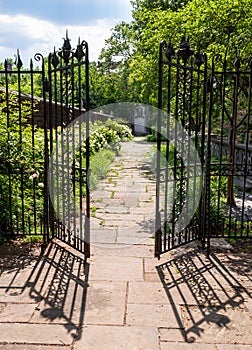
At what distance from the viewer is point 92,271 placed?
392 centimetres

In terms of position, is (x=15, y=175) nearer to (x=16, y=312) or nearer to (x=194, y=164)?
(x=16, y=312)

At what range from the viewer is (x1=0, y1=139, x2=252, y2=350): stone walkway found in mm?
2701

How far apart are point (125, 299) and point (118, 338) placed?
617 mm

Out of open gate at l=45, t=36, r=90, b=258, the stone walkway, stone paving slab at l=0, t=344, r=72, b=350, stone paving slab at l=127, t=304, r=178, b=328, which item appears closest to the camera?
stone paving slab at l=0, t=344, r=72, b=350

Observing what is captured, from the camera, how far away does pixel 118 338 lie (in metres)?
2.70

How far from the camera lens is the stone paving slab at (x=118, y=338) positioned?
2598 mm

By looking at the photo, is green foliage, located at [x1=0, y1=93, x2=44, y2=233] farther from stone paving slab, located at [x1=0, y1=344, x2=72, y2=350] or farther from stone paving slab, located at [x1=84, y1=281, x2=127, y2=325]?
stone paving slab, located at [x1=0, y1=344, x2=72, y2=350]

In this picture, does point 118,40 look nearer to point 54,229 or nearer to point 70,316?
point 54,229

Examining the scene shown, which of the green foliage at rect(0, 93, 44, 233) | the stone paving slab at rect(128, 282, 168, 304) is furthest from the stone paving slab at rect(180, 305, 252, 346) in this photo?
the green foliage at rect(0, 93, 44, 233)

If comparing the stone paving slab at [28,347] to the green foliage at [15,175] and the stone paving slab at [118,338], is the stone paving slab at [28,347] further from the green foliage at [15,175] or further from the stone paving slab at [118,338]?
the green foliage at [15,175]

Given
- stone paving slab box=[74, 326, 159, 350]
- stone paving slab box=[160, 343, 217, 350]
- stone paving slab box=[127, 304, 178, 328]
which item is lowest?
stone paving slab box=[160, 343, 217, 350]

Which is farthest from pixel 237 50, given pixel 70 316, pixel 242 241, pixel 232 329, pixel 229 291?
pixel 70 316

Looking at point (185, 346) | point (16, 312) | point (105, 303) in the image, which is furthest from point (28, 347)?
point (185, 346)

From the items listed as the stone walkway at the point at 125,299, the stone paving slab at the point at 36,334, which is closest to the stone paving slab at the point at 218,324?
the stone walkway at the point at 125,299
